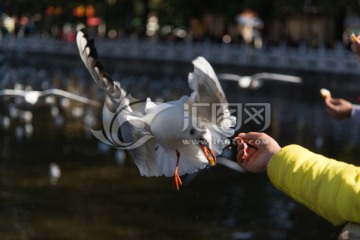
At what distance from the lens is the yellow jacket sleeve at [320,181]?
2070mm

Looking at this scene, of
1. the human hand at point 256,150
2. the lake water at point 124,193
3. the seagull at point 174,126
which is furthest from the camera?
the lake water at point 124,193

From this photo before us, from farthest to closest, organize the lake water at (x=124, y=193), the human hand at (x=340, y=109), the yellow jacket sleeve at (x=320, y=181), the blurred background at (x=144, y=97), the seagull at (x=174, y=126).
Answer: the blurred background at (x=144, y=97), the lake water at (x=124, y=193), the seagull at (x=174, y=126), the human hand at (x=340, y=109), the yellow jacket sleeve at (x=320, y=181)

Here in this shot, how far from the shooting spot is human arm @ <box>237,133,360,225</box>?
81.6 inches

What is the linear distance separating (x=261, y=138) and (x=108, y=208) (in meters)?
9.27

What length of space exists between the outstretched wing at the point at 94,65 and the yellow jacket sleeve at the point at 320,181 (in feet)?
5.37

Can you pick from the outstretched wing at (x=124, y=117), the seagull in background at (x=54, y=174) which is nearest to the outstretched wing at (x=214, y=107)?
the outstretched wing at (x=124, y=117)

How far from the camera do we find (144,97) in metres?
24.1

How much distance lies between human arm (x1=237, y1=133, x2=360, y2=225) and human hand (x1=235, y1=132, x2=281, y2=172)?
0.02 metres

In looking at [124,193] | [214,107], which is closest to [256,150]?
[214,107]

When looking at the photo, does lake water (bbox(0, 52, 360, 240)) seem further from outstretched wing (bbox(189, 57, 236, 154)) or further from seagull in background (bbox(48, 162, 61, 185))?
outstretched wing (bbox(189, 57, 236, 154))

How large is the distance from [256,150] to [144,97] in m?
21.8

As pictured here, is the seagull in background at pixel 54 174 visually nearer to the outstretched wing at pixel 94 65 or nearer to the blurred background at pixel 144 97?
the blurred background at pixel 144 97

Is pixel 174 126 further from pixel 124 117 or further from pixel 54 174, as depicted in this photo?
pixel 54 174

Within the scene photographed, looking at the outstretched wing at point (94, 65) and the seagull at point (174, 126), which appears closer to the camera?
the seagull at point (174, 126)
